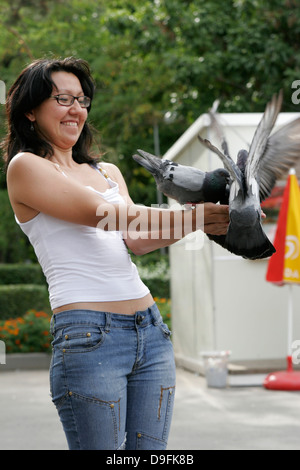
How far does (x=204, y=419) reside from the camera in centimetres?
643

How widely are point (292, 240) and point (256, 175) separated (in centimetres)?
553

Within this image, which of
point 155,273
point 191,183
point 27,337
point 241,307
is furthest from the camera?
point 155,273

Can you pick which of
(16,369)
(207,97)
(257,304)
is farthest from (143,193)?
(257,304)

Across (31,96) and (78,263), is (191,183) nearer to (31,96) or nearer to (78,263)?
(78,263)

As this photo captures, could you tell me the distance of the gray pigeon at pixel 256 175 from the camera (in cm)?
195

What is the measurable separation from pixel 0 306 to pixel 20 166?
11280 mm

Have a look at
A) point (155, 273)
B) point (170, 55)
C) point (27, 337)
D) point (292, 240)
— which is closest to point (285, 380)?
point (292, 240)

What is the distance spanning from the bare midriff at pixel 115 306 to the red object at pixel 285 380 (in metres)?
5.88

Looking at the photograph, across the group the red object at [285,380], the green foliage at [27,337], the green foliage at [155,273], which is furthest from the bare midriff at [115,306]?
the green foliage at [155,273]

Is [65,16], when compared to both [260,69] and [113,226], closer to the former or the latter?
[260,69]

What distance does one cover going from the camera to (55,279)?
6.75 ft

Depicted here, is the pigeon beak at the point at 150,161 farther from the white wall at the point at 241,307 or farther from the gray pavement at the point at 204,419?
the white wall at the point at 241,307

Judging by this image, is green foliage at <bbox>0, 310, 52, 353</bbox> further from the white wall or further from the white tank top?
the white tank top

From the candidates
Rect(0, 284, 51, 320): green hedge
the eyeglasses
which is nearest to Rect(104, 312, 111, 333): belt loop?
the eyeglasses
